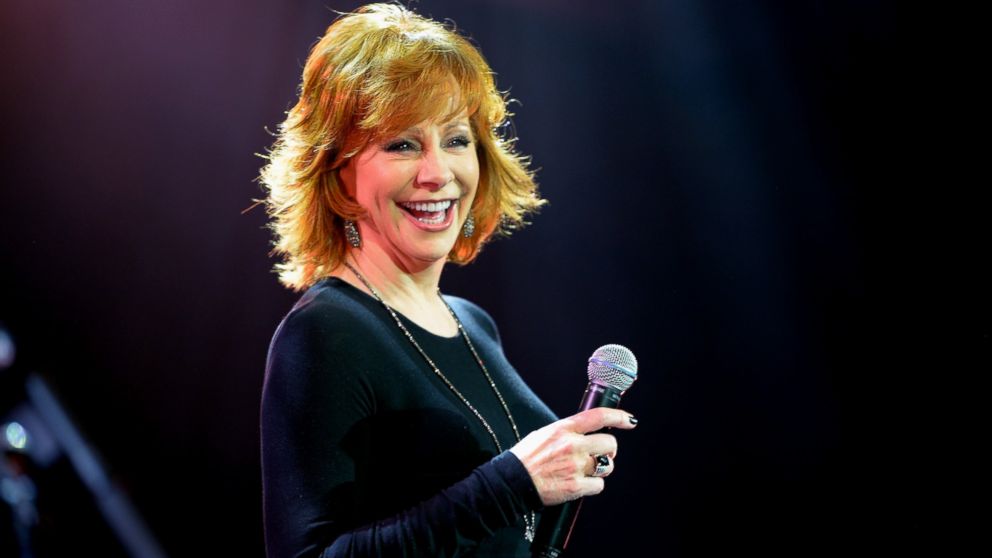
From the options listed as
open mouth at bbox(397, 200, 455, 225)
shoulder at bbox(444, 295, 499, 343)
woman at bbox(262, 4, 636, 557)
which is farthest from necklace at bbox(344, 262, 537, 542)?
shoulder at bbox(444, 295, 499, 343)

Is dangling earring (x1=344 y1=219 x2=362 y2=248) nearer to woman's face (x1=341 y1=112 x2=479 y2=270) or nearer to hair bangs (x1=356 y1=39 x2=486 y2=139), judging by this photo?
woman's face (x1=341 y1=112 x2=479 y2=270)

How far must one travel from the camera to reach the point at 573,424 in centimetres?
125

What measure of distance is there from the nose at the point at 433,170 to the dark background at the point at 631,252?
113 centimetres

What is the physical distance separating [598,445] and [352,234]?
0.59 m

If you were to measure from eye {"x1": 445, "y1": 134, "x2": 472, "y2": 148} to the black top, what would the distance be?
31cm

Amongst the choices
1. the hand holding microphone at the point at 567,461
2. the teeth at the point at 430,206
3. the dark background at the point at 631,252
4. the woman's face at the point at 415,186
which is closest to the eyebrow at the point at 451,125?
the woman's face at the point at 415,186

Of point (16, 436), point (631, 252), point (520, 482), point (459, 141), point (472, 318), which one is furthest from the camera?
point (631, 252)

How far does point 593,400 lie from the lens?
130 centimetres

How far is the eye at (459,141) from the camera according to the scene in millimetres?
1540

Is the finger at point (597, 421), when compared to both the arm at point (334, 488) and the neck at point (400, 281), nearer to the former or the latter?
the arm at point (334, 488)

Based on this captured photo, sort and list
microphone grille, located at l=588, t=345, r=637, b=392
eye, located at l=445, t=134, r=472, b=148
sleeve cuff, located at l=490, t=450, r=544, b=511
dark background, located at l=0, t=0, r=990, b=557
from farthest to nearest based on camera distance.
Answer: dark background, located at l=0, t=0, r=990, b=557, eye, located at l=445, t=134, r=472, b=148, microphone grille, located at l=588, t=345, r=637, b=392, sleeve cuff, located at l=490, t=450, r=544, b=511

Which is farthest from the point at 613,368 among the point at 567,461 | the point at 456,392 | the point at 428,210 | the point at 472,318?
the point at 472,318

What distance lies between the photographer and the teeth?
1513 mm

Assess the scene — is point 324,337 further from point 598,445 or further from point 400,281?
point 598,445
